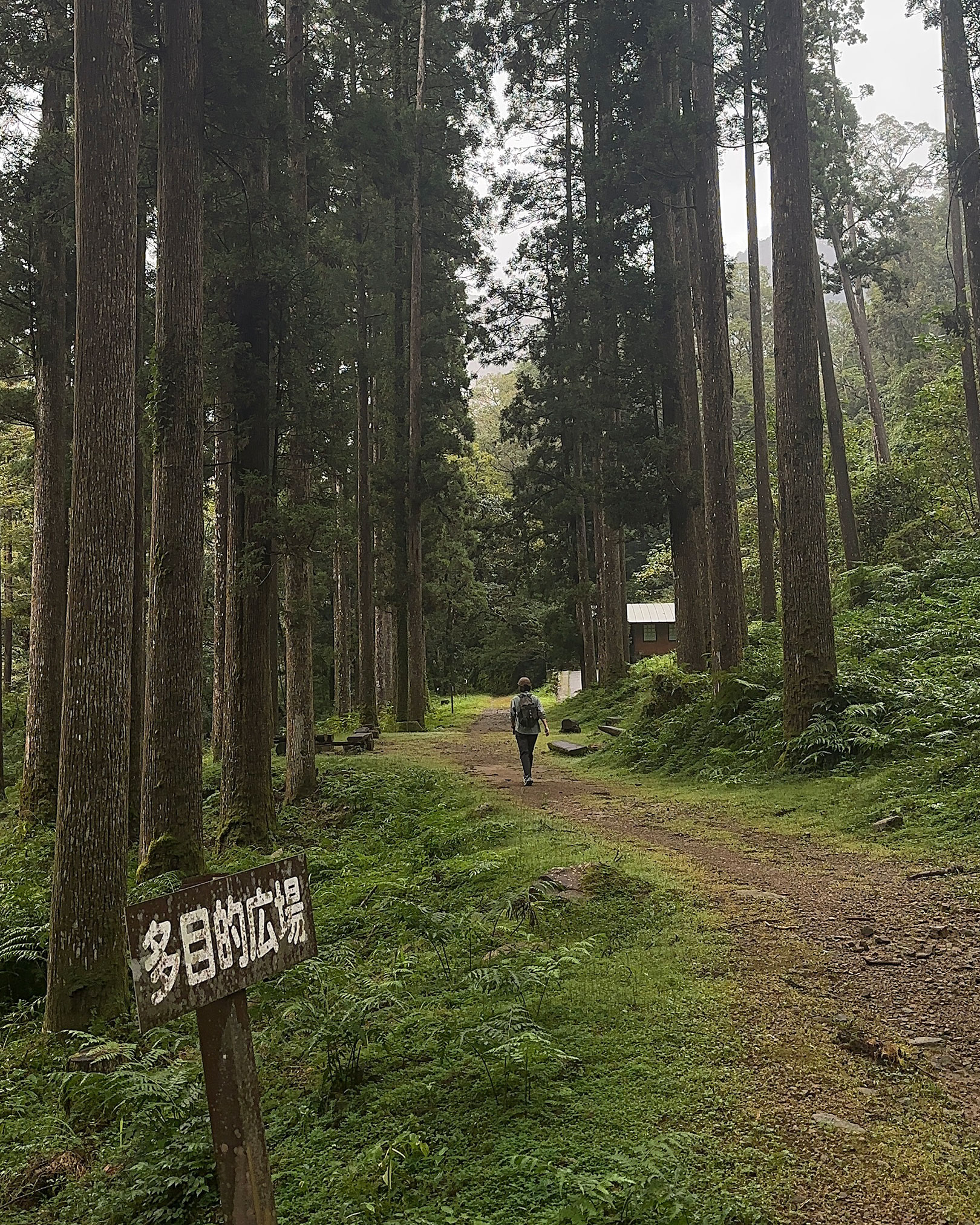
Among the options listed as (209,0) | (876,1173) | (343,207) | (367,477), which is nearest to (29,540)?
(367,477)

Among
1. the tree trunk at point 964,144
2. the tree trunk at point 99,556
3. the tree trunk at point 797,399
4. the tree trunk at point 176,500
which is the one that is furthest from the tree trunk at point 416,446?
the tree trunk at point 99,556

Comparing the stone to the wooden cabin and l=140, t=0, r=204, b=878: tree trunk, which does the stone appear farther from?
the wooden cabin

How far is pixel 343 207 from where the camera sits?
19.7 m

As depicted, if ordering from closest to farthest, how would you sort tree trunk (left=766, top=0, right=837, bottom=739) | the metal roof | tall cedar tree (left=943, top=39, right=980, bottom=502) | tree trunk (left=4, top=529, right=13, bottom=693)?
tree trunk (left=766, top=0, right=837, bottom=739)
tall cedar tree (left=943, top=39, right=980, bottom=502)
tree trunk (left=4, top=529, right=13, bottom=693)
the metal roof

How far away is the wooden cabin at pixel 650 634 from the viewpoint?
140ft

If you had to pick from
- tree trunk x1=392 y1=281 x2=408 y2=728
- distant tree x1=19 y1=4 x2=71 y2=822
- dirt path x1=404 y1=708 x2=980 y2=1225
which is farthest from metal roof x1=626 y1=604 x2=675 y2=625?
dirt path x1=404 y1=708 x2=980 y2=1225

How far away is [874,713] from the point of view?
984cm

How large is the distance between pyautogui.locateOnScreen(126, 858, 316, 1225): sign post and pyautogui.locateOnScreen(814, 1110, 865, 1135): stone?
209 centimetres

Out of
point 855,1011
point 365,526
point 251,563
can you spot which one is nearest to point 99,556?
point 251,563

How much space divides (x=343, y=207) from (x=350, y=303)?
2131 millimetres

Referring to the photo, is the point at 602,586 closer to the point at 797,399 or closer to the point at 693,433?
the point at 693,433

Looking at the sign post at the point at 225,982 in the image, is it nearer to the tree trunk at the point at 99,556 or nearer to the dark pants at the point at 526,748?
the tree trunk at the point at 99,556

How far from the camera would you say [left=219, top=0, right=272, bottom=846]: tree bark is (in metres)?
11.1

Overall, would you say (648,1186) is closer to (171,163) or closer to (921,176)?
(171,163)
